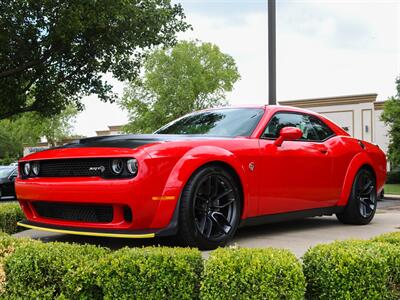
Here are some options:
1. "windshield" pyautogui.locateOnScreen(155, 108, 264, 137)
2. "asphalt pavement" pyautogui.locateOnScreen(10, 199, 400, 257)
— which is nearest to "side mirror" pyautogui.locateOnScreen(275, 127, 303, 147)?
"windshield" pyautogui.locateOnScreen(155, 108, 264, 137)

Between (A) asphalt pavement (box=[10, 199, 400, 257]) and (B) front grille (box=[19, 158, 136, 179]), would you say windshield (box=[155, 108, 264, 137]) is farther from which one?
(B) front grille (box=[19, 158, 136, 179])

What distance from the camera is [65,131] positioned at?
5884 cm

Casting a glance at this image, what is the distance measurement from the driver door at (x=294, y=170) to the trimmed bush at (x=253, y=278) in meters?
1.68

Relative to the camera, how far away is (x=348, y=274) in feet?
10.5

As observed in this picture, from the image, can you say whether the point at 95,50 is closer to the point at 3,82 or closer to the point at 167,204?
the point at 3,82

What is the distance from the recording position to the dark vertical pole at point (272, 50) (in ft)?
28.7

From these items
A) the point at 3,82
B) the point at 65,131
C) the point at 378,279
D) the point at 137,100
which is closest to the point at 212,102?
the point at 137,100

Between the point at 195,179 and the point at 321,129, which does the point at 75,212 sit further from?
the point at 321,129

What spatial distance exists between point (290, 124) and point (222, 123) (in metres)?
0.82

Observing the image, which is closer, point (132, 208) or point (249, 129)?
point (132, 208)

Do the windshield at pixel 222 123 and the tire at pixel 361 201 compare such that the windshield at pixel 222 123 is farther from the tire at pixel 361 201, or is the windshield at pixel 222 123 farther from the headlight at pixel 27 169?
the tire at pixel 361 201

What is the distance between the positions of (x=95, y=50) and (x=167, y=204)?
9.55m

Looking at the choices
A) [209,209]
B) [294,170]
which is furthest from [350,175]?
[209,209]

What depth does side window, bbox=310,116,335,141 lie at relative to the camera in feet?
19.4
